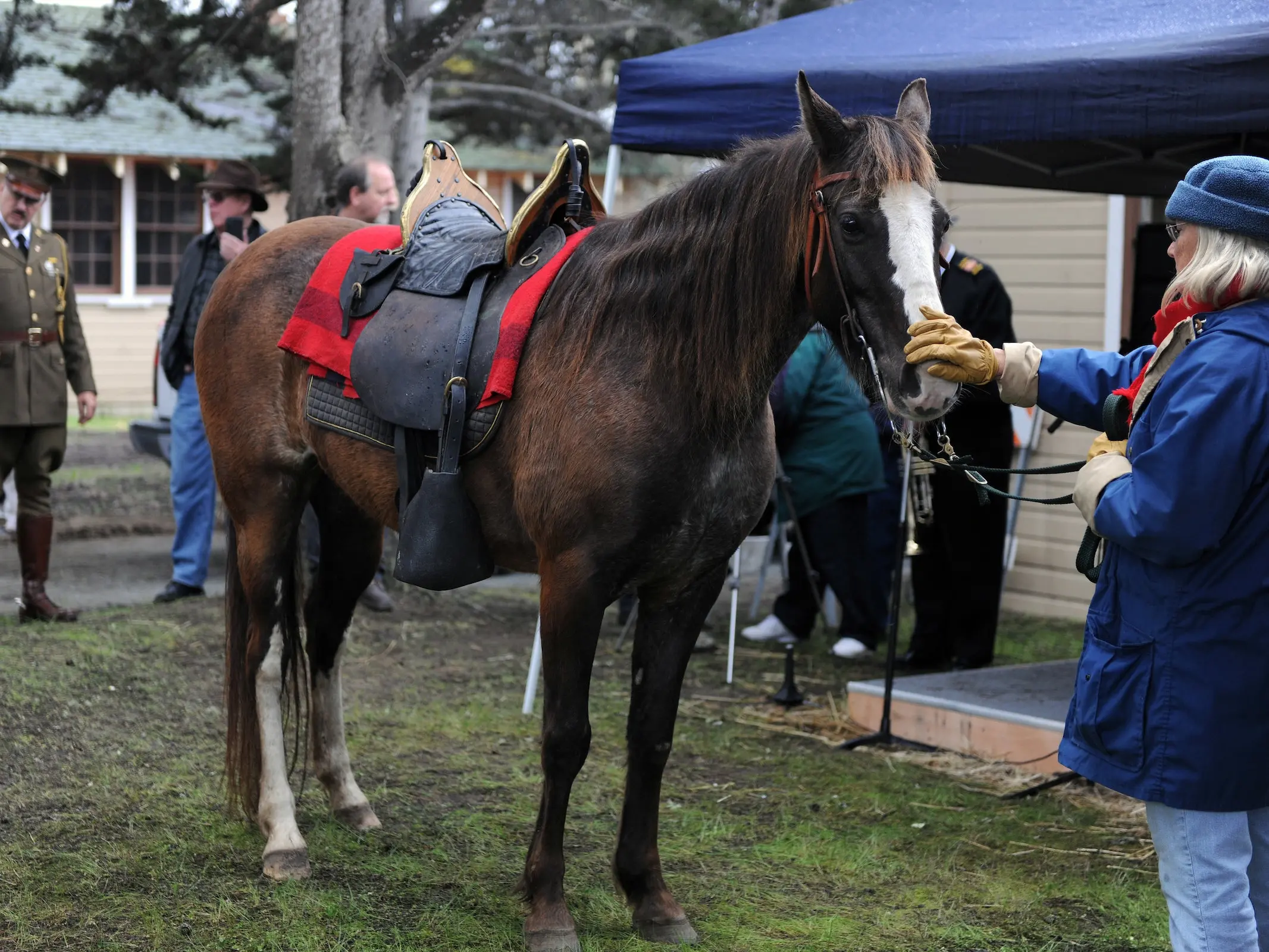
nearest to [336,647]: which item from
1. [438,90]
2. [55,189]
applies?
[438,90]

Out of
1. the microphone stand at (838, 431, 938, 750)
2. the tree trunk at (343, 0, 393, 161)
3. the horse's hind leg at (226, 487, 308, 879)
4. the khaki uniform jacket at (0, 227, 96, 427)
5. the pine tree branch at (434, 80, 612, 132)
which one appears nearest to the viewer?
the horse's hind leg at (226, 487, 308, 879)

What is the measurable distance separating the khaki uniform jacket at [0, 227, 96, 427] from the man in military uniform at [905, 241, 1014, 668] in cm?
420

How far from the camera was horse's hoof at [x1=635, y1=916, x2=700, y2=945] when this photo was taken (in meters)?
3.34

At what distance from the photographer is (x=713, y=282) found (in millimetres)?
3076

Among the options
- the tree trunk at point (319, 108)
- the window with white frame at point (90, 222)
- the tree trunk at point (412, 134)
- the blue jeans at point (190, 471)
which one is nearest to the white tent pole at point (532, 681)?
the blue jeans at point (190, 471)

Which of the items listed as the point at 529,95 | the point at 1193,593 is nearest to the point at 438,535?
the point at 1193,593

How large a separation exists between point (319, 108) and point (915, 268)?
6055 millimetres

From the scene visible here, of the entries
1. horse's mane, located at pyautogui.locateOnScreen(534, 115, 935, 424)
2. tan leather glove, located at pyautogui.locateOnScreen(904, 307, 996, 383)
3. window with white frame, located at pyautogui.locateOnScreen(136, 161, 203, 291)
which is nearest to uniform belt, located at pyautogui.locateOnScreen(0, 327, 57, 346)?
horse's mane, located at pyautogui.locateOnScreen(534, 115, 935, 424)

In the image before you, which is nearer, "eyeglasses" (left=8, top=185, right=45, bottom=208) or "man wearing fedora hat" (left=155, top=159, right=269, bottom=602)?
"eyeglasses" (left=8, top=185, right=45, bottom=208)

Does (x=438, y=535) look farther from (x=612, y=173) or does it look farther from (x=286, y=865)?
(x=612, y=173)

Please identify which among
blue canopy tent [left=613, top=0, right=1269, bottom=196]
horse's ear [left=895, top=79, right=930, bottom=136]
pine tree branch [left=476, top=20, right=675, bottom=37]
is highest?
pine tree branch [left=476, top=20, right=675, bottom=37]

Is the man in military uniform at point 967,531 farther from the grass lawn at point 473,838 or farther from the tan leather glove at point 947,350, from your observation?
the tan leather glove at point 947,350

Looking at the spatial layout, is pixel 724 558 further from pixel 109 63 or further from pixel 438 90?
pixel 438 90

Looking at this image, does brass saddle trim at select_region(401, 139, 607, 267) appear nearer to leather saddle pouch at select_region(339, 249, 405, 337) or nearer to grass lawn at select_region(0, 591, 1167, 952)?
leather saddle pouch at select_region(339, 249, 405, 337)
